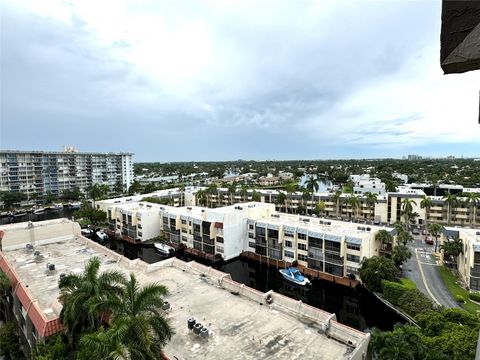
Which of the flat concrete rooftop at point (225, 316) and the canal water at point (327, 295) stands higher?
the flat concrete rooftop at point (225, 316)

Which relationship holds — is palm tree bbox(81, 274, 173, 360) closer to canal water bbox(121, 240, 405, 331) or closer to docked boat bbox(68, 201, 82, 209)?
canal water bbox(121, 240, 405, 331)

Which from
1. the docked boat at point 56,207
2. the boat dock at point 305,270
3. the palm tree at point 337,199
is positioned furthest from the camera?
the docked boat at point 56,207

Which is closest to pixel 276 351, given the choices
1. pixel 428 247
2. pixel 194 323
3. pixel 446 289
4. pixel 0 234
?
pixel 194 323

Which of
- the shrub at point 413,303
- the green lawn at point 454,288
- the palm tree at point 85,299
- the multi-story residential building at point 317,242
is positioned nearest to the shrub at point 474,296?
the green lawn at point 454,288

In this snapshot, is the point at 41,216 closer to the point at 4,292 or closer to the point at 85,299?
the point at 4,292

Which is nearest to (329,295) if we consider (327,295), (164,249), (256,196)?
(327,295)

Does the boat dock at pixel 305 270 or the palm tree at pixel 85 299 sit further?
the boat dock at pixel 305 270

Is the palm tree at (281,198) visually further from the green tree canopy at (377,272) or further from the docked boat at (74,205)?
the docked boat at (74,205)

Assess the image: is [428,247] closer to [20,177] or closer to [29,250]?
[29,250]
